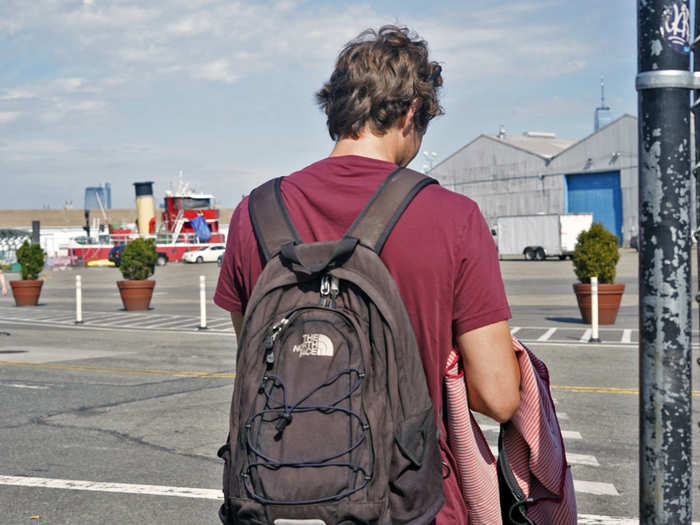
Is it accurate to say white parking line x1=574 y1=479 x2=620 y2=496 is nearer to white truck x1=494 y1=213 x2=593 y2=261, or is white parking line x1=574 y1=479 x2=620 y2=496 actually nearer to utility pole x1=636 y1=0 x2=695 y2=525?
utility pole x1=636 y1=0 x2=695 y2=525

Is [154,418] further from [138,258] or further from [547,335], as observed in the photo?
[138,258]

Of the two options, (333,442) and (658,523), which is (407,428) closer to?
(333,442)

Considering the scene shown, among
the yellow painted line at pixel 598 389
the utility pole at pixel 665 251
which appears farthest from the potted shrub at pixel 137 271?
the utility pole at pixel 665 251

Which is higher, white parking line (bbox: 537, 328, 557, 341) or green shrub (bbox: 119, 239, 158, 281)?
green shrub (bbox: 119, 239, 158, 281)

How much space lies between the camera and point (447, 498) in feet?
7.13

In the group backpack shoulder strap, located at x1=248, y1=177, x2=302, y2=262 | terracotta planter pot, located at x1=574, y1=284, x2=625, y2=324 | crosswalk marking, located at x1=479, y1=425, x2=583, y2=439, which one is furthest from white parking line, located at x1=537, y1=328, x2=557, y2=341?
backpack shoulder strap, located at x1=248, y1=177, x2=302, y2=262

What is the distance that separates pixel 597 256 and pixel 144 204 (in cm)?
5201

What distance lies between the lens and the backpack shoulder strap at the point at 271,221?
2156 millimetres

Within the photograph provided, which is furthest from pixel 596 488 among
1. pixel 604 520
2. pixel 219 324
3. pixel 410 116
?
pixel 219 324

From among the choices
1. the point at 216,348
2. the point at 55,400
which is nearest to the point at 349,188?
the point at 55,400

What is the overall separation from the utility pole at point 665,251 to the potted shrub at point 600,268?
14246 mm

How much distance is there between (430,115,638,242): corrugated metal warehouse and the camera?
62250 mm

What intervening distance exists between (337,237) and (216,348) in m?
11.7

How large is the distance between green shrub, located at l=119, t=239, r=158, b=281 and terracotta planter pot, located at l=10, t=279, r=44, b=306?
4.41 meters
